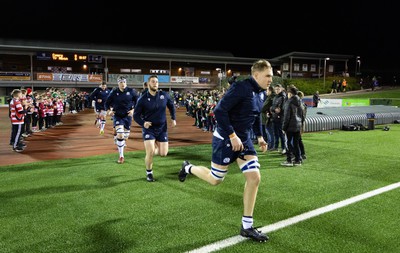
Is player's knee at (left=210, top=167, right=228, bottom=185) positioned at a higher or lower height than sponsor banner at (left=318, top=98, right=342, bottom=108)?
lower

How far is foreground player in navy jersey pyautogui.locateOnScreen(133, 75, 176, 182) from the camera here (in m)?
7.32

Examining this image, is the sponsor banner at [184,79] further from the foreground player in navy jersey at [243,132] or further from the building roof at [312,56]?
the foreground player in navy jersey at [243,132]

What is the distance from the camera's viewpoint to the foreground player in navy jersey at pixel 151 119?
7.32m

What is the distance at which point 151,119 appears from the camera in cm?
745

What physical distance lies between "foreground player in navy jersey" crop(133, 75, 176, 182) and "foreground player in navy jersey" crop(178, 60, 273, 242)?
10.1 ft

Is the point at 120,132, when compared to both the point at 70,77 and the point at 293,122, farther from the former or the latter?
the point at 70,77

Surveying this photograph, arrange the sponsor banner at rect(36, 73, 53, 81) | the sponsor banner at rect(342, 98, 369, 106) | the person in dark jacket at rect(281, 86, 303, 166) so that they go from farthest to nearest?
the sponsor banner at rect(36, 73, 53, 81) → the sponsor banner at rect(342, 98, 369, 106) → the person in dark jacket at rect(281, 86, 303, 166)

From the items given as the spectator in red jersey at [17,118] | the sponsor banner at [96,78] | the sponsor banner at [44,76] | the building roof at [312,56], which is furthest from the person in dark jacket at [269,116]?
the building roof at [312,56]

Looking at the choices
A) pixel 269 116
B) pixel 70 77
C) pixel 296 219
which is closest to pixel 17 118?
pixel 269 116

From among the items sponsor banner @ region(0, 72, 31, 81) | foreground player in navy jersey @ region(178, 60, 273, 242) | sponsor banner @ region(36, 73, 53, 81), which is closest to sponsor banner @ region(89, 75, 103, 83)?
sponsor banner @ region(36, 73, 53, 81)

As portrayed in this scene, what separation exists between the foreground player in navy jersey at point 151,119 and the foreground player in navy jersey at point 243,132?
3.09m

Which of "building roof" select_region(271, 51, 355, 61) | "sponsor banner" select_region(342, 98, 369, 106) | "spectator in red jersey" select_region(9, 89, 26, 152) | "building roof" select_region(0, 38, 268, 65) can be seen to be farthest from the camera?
"building roof" select_region(271, 51, 355, 61)

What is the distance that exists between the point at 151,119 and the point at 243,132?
3.41m

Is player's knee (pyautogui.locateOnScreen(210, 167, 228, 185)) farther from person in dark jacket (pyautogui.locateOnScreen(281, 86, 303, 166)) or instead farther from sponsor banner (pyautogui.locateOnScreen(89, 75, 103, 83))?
sponsor banner (pyautogui.locateOnScreen(89, 75, 103, 83))
